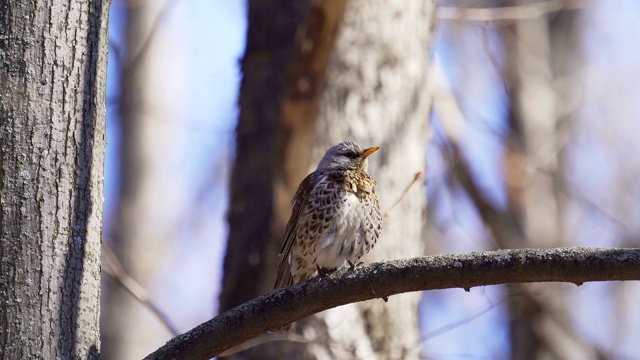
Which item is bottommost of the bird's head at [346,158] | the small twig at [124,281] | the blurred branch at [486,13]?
the small twig at [124,281]

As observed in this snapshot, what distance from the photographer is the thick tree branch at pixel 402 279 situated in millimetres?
2646

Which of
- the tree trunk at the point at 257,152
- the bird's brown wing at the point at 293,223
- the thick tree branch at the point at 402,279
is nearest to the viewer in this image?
the thick tree branch at the point at 402,279

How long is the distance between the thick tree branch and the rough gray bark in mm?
376

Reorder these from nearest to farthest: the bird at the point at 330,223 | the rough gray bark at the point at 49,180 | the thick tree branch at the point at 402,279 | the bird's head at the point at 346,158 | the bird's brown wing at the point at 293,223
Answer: the thick tree branch at the point at 402,279 < the rough gray bark at the point at 49,180 < the bird at the point at 330,223 < the bird's brown wing at the point at 293,223 < the bird's head at the point at 346,158

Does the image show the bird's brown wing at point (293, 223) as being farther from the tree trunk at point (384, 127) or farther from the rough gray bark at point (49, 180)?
the rough gray bark at point (49, 180)

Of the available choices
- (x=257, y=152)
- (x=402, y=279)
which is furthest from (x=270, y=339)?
(x=402, y=279)

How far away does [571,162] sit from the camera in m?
12.6

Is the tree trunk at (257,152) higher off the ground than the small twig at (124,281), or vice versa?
the tree trunk at (257,152)

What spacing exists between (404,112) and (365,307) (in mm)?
1371

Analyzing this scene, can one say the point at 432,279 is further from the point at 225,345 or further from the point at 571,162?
the point at 571,162

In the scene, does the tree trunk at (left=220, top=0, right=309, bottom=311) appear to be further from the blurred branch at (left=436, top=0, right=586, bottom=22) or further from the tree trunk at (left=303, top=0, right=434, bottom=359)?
the blurred branch at (left=436, top=0, right=586, bottom=22)

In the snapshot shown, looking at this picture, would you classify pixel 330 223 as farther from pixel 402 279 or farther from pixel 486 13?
pixel 486 13

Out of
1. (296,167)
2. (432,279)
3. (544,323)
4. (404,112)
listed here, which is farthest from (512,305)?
(432,279)

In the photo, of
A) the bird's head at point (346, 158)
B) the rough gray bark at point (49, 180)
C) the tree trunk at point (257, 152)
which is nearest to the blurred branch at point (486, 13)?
the tree trunk at point (257, 152)
